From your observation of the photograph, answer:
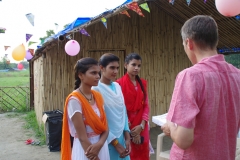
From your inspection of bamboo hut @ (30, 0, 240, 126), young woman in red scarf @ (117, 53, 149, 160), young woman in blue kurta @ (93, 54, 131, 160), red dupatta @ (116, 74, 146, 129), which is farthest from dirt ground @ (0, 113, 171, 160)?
young woman in blue kurta @ (93, 54, 131, 160)

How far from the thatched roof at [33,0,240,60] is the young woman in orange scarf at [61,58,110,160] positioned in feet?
6.71

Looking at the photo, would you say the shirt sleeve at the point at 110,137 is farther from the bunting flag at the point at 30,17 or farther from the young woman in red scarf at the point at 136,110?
the bunting flag at the point at 30,17

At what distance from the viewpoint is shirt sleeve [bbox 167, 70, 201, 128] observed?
115cm

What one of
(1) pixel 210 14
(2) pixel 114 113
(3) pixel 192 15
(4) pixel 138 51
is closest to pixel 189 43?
(2) pixel 114 113

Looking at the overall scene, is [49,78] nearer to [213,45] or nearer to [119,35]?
[119,35]

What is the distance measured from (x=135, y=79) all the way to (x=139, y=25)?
355 cm

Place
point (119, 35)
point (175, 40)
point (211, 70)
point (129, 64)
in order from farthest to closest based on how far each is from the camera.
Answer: point (175, 40), point (119, 35), point (129, 64), point (211, 70)

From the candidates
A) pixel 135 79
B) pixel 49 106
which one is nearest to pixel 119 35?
pixel 49 106

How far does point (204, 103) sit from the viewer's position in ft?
3.88

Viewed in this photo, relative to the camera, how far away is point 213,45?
4.18 ft

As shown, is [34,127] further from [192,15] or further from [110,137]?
[110,137]

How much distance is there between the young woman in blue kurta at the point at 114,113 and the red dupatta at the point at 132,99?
1.31 ft

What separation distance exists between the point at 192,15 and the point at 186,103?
5.02m

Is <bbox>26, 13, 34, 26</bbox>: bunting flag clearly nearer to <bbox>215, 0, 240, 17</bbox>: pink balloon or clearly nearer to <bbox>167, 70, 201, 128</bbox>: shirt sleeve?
<bbox>215, 0, 240, 17</bbox>: pink balloon
